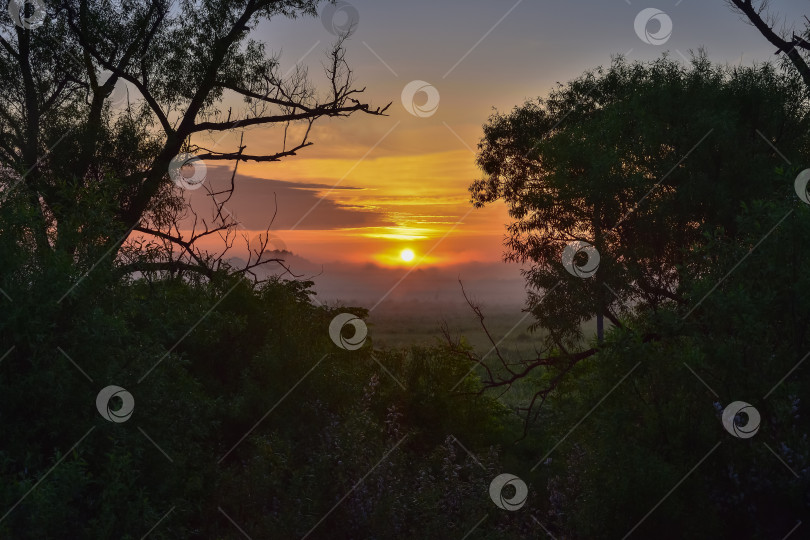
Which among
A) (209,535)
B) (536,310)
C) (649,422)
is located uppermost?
(536,310)

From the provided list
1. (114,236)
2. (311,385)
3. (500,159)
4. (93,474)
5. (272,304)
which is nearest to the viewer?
(93,474)

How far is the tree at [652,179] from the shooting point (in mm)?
18094

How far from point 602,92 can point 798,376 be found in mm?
23660

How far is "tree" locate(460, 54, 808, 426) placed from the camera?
18094 millimetres

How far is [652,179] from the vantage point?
1880 centimetres

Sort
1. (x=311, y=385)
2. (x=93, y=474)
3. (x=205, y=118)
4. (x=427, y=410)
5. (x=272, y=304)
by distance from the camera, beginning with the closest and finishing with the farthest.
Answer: (x=93, y=474), (x=311, y=385), (x=272, y=304), (x=427, y=410), (x=205, y=118)

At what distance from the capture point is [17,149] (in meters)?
19.6

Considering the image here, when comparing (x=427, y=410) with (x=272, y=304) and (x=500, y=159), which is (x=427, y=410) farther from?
(x=500, y=159)

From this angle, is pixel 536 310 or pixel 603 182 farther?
pixel 536 310

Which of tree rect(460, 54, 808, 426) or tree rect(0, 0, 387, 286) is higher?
tree rect(460, 54, 808, 426)

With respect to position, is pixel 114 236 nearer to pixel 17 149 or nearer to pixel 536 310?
pixel 17 149

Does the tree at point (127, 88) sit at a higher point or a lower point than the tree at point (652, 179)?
lower

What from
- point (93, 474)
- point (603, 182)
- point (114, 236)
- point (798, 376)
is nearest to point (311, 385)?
point (114, 236)

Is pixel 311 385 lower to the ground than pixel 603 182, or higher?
lower
